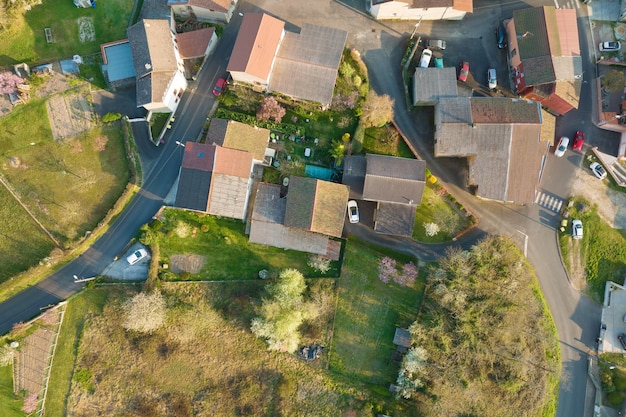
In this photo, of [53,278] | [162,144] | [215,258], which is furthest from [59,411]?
[162,144]

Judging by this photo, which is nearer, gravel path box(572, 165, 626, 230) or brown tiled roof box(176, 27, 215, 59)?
brown tiled roof box(176, 27, 215, 59)

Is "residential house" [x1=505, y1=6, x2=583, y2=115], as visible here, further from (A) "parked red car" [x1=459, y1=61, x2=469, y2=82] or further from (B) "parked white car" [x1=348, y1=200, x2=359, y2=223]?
(B) "parked white car" [x1=348, y1=200, x2=359, y2=223]

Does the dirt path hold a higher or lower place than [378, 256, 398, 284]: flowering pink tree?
higher

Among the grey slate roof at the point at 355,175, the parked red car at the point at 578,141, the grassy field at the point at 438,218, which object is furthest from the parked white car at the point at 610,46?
the grey slate roof at the point at 355,175

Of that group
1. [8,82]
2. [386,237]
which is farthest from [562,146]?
[8,82]

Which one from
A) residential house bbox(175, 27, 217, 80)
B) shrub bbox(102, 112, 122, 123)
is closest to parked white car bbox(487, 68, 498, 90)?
residential house bbox(175, 27, 217, 80)

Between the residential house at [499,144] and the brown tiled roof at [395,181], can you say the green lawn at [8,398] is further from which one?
the residential house at [499,144]
